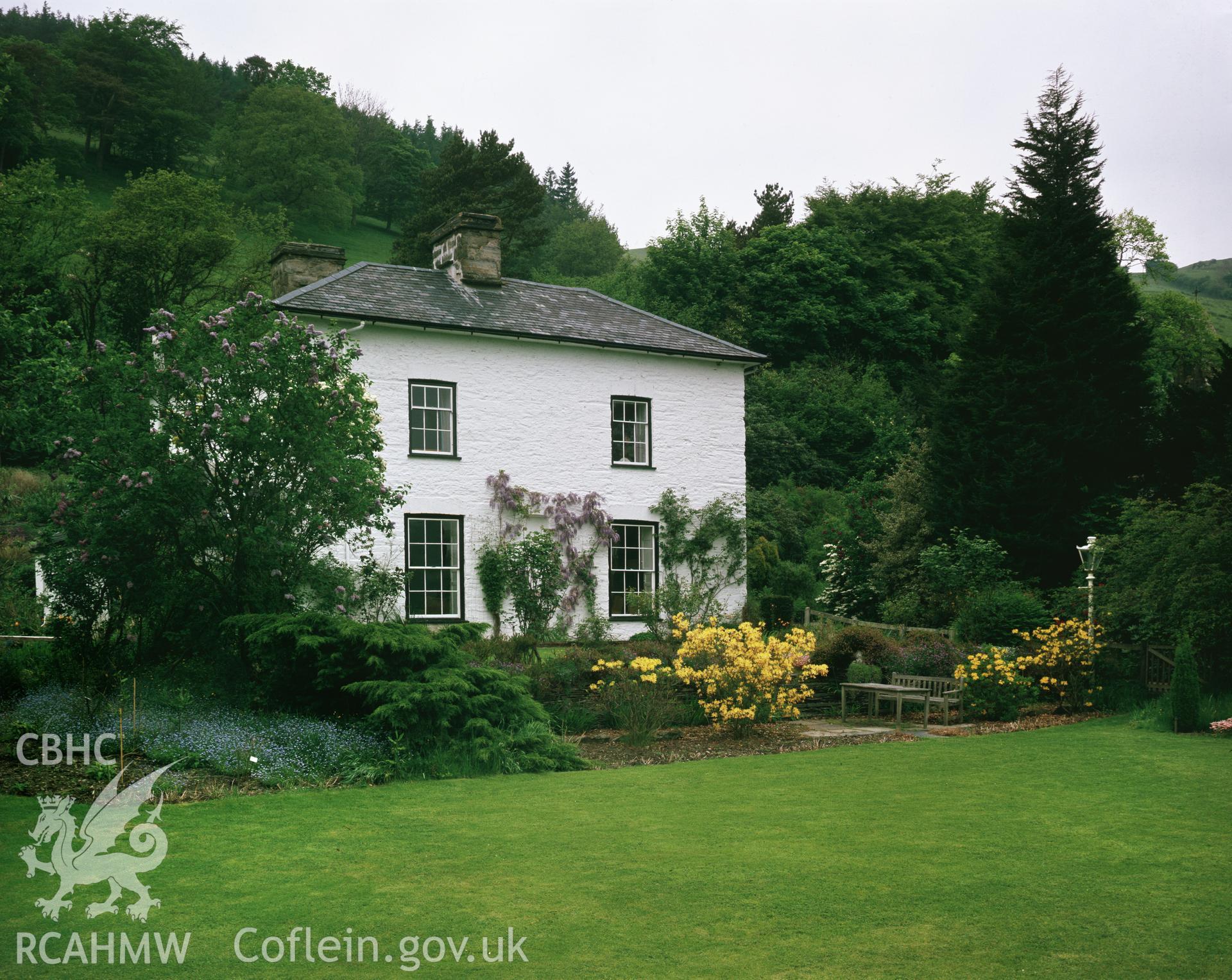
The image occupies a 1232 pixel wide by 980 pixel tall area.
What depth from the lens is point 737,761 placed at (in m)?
12.1

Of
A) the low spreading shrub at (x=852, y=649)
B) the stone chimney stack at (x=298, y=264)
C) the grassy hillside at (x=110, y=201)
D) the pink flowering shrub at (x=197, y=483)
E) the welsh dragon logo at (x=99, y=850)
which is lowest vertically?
the welsh dragon logo at (x=99, y=850)

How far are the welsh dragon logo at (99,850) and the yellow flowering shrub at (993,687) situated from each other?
12.0 m

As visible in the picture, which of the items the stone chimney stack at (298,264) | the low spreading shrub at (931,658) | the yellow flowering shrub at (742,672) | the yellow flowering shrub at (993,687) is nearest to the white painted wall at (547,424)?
A: the stone chimney stack at (298,264)

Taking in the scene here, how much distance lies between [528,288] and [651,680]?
1359 cm

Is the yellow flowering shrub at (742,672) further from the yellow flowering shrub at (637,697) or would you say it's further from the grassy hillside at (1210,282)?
the grassy hillside at (1210,282)

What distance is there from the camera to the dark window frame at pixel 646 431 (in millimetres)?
23453

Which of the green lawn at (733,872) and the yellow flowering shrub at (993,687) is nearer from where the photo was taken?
the green lawn at (733,872)

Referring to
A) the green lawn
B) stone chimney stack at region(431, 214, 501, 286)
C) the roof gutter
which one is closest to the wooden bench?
the green lawn

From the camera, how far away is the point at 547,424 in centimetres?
2275

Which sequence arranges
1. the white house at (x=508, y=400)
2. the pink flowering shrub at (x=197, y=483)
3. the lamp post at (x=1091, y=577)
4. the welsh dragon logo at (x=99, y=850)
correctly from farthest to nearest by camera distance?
the white house at (x=508, y=400) → the lamp post at (x=1091, y=577) → the pink flowering shrub at (x=197, y=483) → the welsh dragon logo at (x=99, y=850)

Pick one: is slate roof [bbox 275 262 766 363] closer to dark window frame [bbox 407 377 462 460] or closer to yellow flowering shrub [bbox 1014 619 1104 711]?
dark window frame [bbox 407 377 462 460]

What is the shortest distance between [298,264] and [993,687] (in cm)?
1610

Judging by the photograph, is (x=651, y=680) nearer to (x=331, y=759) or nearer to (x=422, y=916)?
(x=331, y=759)

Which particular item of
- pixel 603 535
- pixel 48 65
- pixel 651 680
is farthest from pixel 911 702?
pixel 48 65
